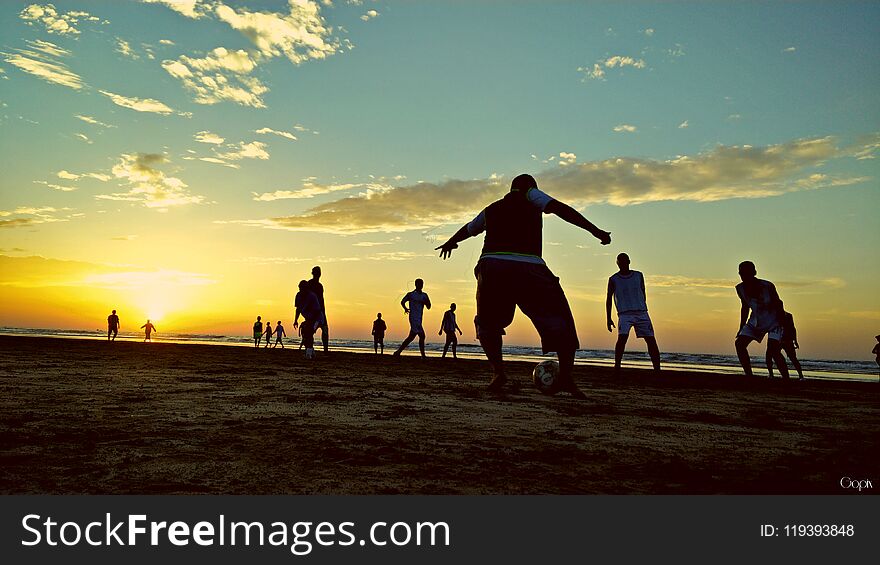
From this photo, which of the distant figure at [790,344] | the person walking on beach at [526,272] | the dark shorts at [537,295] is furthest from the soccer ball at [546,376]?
the distant figure at [790,344]

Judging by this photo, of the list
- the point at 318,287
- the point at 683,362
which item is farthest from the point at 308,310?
the point at 683,362

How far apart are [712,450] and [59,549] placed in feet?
10.1

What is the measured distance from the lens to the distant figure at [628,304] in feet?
31.0

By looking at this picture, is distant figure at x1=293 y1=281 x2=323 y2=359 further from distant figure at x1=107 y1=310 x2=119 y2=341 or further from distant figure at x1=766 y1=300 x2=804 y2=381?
distant figure at x1=107 y1=310 x2=119 y2=341

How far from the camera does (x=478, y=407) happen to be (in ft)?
15.5

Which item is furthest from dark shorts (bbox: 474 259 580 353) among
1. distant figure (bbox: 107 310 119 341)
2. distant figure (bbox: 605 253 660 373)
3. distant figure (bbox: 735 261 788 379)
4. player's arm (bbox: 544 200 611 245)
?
distant figure (bbox: 107 310 119 341)

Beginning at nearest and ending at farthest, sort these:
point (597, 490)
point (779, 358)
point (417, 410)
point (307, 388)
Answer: point (597, 490) → point (417, 410) → point (307, 388) → point (779, 358)

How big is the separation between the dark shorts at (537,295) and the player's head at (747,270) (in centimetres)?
519

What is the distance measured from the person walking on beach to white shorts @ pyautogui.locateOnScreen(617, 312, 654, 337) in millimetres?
4099

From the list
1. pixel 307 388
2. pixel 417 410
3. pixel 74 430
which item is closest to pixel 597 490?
pixel 417 410

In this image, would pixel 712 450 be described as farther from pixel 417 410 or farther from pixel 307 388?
pixel 307 388

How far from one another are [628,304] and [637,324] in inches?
14.5

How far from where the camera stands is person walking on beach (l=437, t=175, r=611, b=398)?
559 centimetres

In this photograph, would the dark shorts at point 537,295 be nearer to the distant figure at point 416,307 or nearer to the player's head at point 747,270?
the player's head at point 747,270
